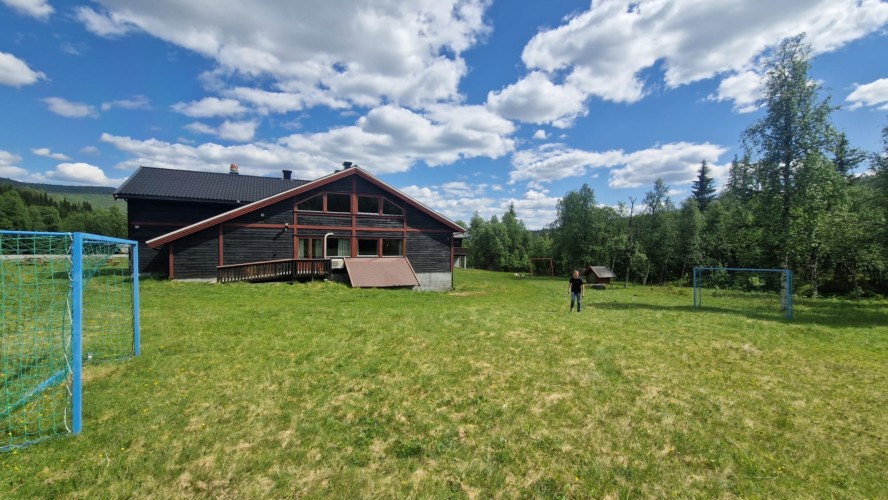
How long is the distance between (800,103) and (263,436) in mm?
24030

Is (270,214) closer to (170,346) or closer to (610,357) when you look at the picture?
(170,346)

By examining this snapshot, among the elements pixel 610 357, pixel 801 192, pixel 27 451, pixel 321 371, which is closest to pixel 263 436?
pixel 321 371

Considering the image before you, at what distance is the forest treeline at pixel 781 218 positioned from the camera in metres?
16.0

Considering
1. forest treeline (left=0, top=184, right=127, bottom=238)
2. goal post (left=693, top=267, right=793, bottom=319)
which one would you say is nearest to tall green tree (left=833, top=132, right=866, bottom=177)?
goal post (left=693, top=267, right=793, bottom=319)

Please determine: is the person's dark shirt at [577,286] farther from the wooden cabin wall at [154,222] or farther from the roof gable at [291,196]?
the wooden cabin wall at [154,222]

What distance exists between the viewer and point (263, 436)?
4730 millimetres

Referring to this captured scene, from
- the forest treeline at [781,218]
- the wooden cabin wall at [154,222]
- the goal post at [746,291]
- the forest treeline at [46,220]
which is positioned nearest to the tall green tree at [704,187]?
the forest treeline at [781,218]

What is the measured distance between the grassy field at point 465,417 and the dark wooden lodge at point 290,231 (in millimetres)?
10644

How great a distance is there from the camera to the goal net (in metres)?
4.55

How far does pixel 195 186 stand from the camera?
2392 centimetres

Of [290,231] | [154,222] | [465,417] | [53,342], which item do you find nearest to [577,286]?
[465,417]

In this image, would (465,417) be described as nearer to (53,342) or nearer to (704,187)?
(53,342)

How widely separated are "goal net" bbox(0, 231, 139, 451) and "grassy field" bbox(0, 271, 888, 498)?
0.40 m

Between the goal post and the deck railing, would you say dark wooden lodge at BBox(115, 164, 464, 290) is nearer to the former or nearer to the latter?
the deck railing
